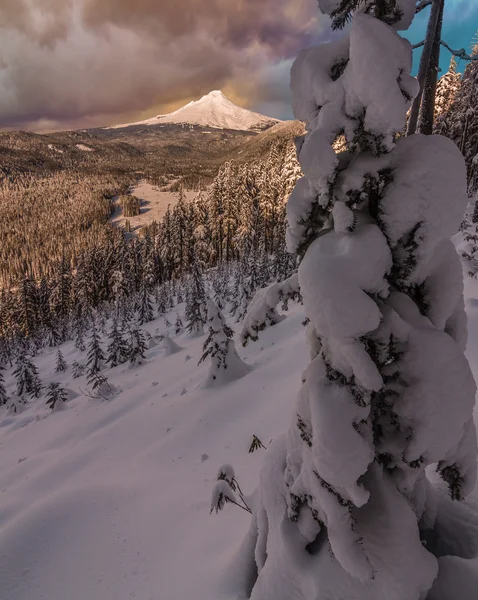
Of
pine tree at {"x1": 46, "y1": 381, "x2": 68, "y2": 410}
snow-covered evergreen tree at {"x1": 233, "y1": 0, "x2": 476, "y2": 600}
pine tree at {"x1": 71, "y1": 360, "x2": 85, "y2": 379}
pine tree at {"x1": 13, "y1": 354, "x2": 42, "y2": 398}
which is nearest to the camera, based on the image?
snow-covered evergreen tree at {"x1": 233, "y1": 0, "x2": 476, "y2": 600}

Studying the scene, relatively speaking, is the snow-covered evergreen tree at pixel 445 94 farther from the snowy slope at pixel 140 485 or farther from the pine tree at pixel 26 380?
the pine tree at pixel 26 380

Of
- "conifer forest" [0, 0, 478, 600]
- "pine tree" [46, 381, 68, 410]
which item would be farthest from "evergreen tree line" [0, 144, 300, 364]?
"conifer forest" [0, 0, 478, 600]

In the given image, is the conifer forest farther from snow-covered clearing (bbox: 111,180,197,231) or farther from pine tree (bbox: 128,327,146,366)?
snow-covered clearing (bbox: 111,180,197,231)

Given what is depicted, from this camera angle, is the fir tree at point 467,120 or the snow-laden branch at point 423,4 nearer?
the snow-laden branch at point 423,4

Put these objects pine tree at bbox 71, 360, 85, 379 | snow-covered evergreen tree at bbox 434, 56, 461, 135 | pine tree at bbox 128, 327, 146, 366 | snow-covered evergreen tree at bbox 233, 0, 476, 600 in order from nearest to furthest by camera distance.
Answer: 1. snow-covered evergreen tree at bbox 233, 0, 476, 600
2. pine tree at bbox 128, 327, 146, 366
3. pine tree at bbox 71, 360, 85, 379
4. snow-covered evergreen tree at bbox 434, 56, 461, 135

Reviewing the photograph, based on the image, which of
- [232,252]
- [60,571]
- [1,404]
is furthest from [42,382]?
[232,252]

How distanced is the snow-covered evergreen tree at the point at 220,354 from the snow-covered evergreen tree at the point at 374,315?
331 inches

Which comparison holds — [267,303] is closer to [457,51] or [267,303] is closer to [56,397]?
[457,51]

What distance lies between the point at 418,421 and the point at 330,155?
2.34 meters

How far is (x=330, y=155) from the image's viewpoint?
2.56 metres

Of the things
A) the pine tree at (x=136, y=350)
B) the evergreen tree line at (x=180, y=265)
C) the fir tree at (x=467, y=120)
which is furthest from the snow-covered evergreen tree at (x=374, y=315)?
the fir tree at (x=467, y=120)

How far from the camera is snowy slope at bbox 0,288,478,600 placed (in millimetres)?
5047

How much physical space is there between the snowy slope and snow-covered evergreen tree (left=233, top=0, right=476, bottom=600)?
1429mm

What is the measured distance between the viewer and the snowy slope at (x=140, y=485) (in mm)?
5047
